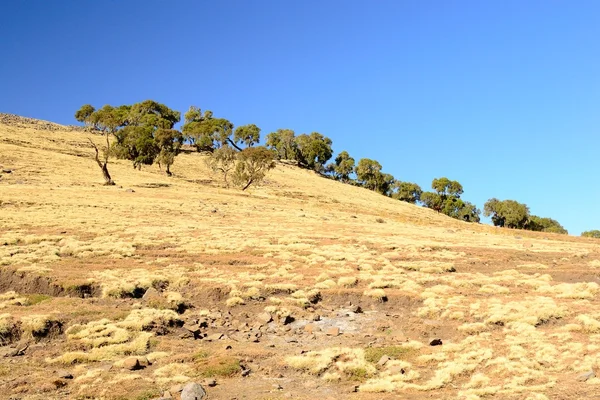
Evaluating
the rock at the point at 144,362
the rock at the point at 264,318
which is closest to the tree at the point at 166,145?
the rock at the point at 264,318

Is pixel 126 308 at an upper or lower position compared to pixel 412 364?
lower

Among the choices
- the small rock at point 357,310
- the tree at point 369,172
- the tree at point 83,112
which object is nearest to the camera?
the small rock at point 357,310

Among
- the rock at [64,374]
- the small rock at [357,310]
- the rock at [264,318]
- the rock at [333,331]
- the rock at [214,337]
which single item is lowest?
the rock at [64,374]

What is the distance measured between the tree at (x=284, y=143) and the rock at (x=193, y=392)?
151m

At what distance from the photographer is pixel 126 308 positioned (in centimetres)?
2091

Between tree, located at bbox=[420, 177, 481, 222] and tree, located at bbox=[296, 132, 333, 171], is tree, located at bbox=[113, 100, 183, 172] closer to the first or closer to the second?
tree, located at bbox=[296, 132, 333, 171]

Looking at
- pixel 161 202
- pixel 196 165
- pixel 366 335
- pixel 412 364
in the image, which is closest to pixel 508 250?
pixel 366 335

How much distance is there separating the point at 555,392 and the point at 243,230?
34632 millimetres

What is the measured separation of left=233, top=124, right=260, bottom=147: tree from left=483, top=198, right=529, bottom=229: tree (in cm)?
7404

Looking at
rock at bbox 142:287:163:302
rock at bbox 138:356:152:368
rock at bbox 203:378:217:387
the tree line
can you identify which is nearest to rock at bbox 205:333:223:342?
rock at bbox 138:356:152:368

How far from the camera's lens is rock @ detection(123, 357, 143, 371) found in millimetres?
14625

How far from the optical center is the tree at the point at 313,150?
156m

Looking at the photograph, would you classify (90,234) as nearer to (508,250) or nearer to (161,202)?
(161,202)

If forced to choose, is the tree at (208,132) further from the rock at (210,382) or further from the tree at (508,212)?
the rock at (210,382)
